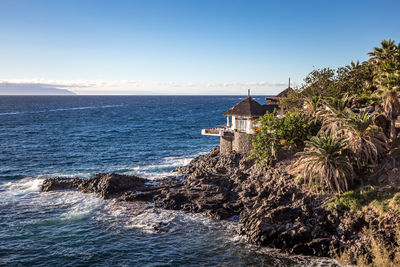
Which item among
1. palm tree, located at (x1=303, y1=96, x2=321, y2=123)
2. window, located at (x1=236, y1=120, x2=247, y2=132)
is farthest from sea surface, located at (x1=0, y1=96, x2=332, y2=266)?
palm tree, located at (x1=303, y1=96, x2=321, y2=123)

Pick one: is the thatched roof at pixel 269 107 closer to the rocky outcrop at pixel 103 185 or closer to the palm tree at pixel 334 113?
the palm tree at pixel 334 113

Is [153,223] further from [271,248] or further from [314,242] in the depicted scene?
[314,242]

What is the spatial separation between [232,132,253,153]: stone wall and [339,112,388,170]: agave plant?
42.9ft

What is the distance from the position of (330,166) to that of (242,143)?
587 inches

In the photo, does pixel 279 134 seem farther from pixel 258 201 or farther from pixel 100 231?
pixel 100 231

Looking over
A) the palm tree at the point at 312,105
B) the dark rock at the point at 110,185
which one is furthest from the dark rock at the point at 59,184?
the palm tree at the point at 312,105

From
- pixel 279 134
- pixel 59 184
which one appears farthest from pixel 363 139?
pixel 59 184

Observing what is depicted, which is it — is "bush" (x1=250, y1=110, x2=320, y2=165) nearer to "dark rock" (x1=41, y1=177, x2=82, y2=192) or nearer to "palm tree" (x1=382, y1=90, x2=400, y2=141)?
"palm tree" (x1=382, y1=90, x2=400, y2=141)

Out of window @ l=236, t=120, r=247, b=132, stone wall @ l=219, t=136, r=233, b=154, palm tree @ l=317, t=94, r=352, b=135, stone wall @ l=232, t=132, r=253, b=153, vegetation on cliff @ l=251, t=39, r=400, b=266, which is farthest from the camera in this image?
stone wall @ l=219, t=136, r=233, b=154

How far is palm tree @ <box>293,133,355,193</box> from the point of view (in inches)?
986

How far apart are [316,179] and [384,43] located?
15558mm

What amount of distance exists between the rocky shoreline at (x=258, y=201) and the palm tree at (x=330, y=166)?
1.21 m

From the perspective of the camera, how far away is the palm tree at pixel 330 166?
25.0 m

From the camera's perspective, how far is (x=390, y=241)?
19844mm
